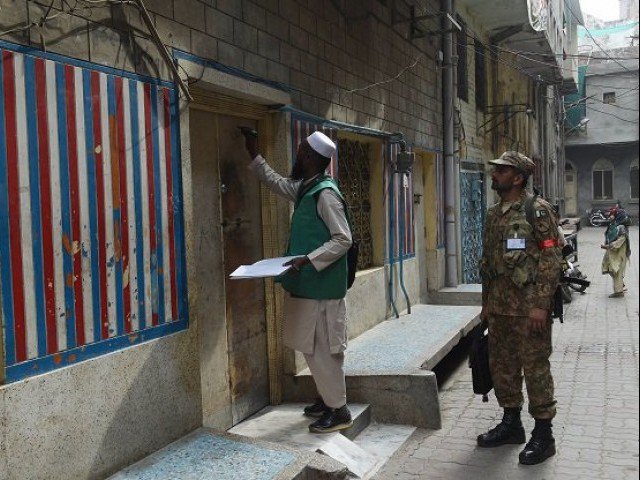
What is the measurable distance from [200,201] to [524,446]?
275 centimetres

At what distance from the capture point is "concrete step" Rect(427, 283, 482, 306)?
889 cm

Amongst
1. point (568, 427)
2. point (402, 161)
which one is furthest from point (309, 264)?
point (402, 161)

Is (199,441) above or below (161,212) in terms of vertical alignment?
below

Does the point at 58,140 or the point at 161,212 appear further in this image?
the point at 161,212

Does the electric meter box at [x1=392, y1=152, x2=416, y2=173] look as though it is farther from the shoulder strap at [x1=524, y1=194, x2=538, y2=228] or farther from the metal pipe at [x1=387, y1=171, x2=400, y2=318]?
the shoulder strap at [x1=524, y1=194, x2=538, y2=228]

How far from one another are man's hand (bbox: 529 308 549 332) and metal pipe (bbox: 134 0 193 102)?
8.17 ft

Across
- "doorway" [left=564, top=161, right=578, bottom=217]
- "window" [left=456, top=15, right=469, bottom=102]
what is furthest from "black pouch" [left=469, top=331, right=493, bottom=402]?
"doorway" [left=564, top=161, right=578, bottom=217]

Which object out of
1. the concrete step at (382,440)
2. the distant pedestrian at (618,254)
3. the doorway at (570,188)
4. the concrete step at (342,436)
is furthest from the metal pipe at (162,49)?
the doorway at (570,188)

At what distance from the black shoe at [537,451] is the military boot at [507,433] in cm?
24

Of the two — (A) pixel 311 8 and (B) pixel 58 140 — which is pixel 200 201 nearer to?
(B) pixel 58 140

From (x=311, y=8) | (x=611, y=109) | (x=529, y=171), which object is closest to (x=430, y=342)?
(x=529, y=171)

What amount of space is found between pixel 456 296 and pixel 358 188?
2.83 m

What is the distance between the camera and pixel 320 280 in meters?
4.02

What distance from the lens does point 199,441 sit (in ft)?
12.1
